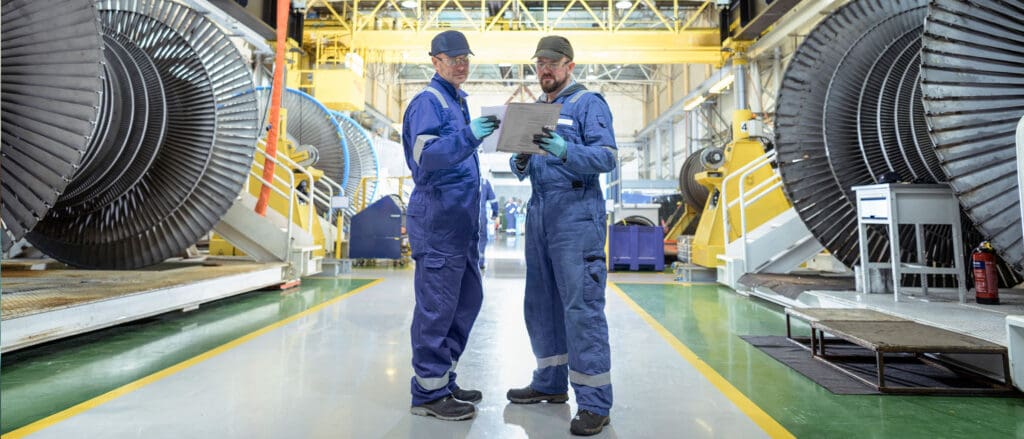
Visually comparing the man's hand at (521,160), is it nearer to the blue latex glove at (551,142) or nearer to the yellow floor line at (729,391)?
the blue latex glove at (551,142)

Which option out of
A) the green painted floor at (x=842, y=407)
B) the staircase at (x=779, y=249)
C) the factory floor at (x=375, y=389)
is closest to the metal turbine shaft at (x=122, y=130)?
the factory floor at (x=375, y=389)

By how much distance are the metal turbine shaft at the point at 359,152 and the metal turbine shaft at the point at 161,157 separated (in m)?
6.81

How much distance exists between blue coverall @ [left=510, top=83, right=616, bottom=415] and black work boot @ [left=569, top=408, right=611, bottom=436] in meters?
0.03

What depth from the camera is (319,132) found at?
10.2m

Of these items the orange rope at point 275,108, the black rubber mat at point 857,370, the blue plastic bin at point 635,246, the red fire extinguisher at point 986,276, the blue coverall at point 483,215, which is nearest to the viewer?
the black rubber mat at point 857,370

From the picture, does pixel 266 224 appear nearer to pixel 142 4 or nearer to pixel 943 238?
pixel 142 4

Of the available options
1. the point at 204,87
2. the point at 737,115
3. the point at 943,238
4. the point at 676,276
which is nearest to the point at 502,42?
the point at 737,115

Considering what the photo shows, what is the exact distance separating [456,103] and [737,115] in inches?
255

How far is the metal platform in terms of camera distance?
2623 mm

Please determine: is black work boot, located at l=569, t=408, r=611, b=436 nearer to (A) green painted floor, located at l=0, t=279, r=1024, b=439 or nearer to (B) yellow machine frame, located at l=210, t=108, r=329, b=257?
(A) green painted floor, located at l=0, t=279, r=1024, b=439

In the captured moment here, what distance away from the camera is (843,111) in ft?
14.6

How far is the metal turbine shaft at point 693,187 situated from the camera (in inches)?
413

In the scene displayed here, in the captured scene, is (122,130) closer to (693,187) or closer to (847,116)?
(847,116)

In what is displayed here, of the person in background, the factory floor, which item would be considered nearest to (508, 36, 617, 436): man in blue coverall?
the factory floor
